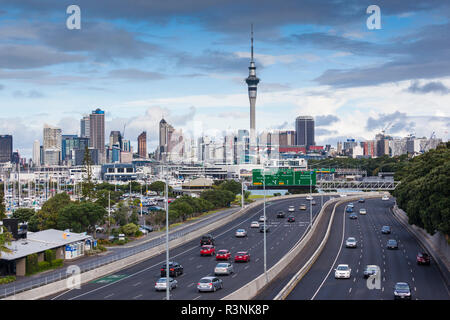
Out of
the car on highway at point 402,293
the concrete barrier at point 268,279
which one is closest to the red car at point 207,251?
the concrete barrier at point 268,279

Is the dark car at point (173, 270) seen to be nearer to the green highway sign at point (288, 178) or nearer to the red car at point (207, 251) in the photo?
the red car at point (207, 251)

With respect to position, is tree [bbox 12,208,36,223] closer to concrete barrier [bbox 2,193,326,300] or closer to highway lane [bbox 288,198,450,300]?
concrete barrier [bbox 2,193,326,300]

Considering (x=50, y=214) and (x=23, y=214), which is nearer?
(x=50, y=214)

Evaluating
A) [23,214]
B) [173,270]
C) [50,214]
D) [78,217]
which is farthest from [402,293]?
[23,214]

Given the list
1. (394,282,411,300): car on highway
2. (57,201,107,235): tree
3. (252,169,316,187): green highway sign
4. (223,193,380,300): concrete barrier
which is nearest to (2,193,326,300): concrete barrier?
(57,201,107,235): tree

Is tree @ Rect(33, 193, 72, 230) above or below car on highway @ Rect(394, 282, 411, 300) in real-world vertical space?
above

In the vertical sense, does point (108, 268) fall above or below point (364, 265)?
above

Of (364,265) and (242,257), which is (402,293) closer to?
(364,265)
